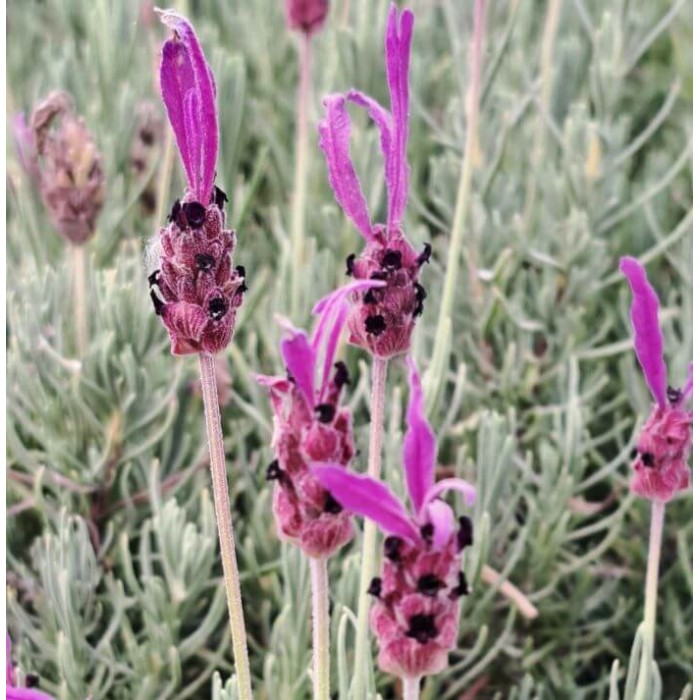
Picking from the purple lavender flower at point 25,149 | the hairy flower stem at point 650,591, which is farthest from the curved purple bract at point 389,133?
the purple lavender flower at point 25,149

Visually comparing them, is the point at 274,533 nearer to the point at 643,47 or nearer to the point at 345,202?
the point at 345,202

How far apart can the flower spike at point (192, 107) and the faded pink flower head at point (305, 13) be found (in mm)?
576

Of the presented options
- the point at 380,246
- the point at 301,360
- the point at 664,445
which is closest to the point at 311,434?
the point at 301,360

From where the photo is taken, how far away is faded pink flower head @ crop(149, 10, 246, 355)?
563 millimetres

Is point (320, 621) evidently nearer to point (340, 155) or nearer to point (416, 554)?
point (416, 554)

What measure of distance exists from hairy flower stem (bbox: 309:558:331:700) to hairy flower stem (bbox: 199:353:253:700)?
0.04m

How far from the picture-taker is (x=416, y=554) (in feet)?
1.79

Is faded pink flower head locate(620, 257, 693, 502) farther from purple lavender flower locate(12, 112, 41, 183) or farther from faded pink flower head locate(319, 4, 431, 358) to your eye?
purple lavender flower locate(12, 112, 41, 183)

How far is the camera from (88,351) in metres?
1.10

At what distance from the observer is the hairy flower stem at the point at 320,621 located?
1.99 ft

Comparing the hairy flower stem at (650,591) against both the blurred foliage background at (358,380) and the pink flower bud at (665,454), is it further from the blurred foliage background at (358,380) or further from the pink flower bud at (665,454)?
the blurred foliage background at (358,380)

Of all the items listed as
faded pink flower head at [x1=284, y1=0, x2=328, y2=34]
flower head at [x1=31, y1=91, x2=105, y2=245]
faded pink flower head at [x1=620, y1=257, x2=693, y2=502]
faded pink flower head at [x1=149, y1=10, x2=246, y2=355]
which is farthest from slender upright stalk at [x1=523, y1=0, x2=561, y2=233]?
faded pink flower head at [x1=149, y1=10, x2=246, y2=355]

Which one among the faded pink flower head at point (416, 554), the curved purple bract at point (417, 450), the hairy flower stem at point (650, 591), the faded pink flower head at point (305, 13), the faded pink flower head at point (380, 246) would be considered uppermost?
the faded pink flower head at point (305, 13)

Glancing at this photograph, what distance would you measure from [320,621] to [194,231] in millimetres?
211
